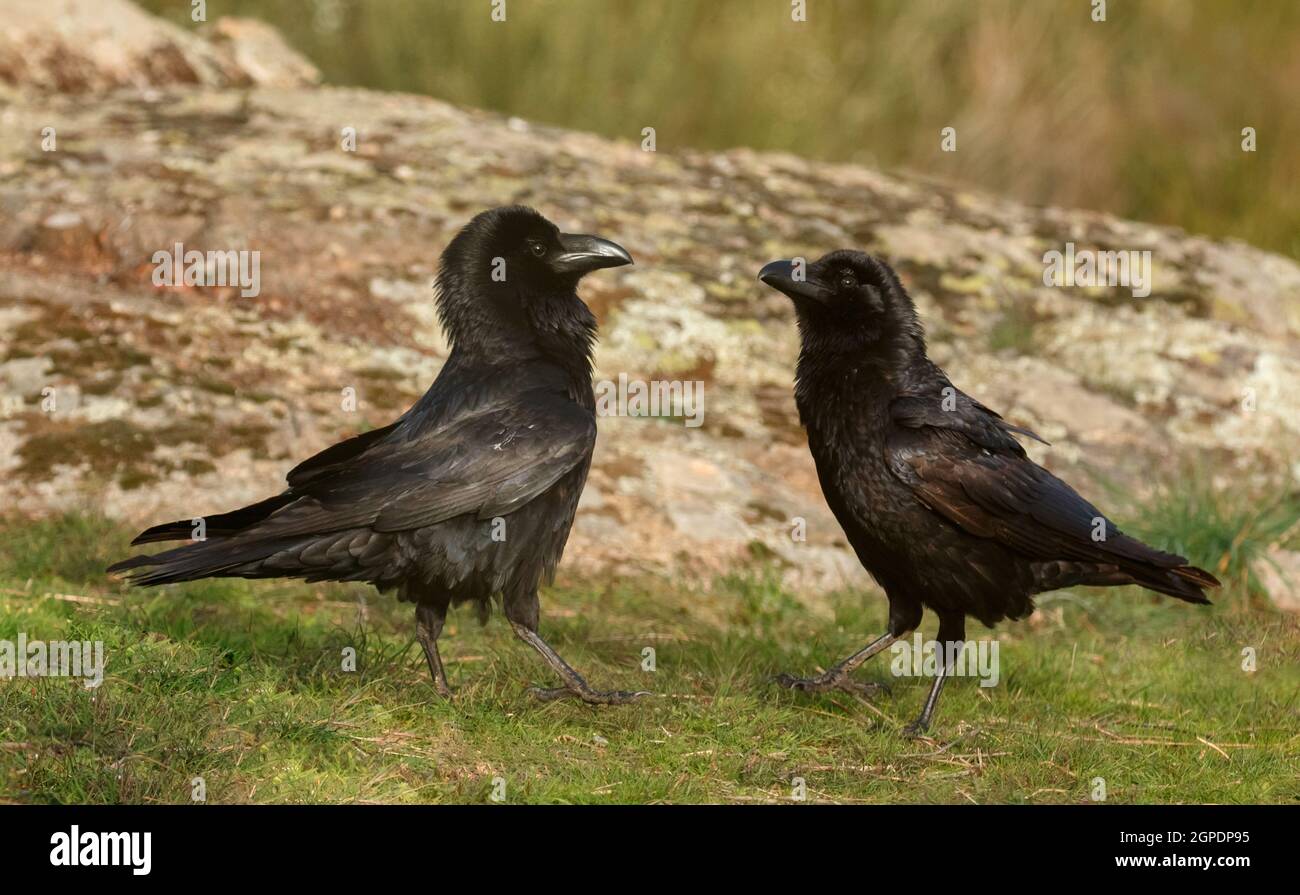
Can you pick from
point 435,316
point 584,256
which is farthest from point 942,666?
point 435,316

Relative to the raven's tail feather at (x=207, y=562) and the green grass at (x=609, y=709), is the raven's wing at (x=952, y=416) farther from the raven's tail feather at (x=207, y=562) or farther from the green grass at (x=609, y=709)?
the raven's tail feather at (x=207, y=562)

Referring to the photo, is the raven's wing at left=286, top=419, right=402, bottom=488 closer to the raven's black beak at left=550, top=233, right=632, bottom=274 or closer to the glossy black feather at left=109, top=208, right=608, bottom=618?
the glossy black feather at left=109, top=208, right=608, bottom=618

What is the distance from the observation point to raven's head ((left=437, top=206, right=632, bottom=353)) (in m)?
5.49

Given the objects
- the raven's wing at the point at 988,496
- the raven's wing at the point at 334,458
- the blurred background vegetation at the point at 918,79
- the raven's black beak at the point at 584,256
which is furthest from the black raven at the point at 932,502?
the blurred background vegetation at the point at 918,79

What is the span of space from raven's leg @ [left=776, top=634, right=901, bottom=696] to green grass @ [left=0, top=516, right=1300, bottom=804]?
0.06 m

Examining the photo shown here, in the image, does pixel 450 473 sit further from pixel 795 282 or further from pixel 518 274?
pixel 795 282

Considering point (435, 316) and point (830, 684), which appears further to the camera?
point (435, 316)

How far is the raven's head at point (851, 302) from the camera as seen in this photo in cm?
549

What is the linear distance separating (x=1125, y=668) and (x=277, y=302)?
4.32 meters

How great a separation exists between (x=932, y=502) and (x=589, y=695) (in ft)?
4.13

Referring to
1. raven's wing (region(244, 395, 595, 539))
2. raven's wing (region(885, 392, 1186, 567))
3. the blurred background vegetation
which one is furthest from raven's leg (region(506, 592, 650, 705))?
the blurred background vegetation

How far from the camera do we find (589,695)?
16.7ft

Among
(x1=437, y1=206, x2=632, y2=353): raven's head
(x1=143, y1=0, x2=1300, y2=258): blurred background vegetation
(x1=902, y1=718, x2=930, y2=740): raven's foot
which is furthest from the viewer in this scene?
(x1=143, y1=0, x2=1300, y2=258): blurred background vegetation

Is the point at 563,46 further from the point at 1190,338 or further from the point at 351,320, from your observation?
the point at 1190,338
